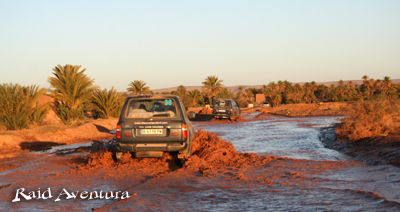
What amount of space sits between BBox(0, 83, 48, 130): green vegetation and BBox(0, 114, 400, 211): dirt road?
755cm

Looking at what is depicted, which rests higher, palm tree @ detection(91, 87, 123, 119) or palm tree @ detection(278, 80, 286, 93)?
palm tree @ detection(278, 80, 286, 93)

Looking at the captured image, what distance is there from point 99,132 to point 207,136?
9.20 metres

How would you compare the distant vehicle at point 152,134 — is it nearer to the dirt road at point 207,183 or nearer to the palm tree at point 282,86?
the dirt road at point 207,183

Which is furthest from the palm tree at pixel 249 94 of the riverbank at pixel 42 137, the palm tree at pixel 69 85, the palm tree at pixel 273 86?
the riverbank at pixel 42 137

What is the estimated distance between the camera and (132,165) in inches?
306

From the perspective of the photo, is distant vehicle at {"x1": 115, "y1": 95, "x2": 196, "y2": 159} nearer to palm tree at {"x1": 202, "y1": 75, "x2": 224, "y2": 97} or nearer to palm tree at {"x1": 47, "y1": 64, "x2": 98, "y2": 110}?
palm tree at {"x1": 47, "y1": 64, "x2": 98, "y2": 110}

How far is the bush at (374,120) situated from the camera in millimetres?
11266

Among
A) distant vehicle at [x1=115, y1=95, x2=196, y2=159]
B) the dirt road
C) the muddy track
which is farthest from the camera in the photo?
the muddy track

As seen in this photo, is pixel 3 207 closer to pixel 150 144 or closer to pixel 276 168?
pixel 150 144

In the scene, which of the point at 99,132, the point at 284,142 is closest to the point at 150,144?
the point at 284,142

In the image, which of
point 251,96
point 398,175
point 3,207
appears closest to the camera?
point 3,207

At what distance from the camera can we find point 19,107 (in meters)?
16.8

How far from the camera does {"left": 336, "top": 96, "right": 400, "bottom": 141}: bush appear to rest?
1127 centimetres

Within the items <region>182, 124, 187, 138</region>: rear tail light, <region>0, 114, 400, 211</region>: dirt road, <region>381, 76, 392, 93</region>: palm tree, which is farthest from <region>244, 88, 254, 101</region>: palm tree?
<region>182, 124, 187, 138</region>: rear tail light
